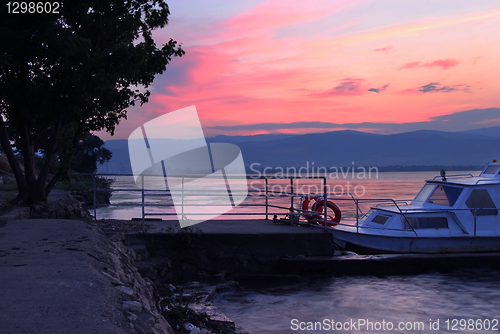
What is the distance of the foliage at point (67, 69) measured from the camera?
10.6m

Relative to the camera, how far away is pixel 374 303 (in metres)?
8.67

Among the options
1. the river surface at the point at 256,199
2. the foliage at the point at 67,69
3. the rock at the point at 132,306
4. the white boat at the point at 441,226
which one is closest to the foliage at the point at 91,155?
the river surface at the point at 256,199

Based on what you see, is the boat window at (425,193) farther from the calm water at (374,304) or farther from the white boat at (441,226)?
the calm water at (374,304)

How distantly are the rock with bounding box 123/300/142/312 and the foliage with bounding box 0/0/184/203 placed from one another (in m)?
7.63

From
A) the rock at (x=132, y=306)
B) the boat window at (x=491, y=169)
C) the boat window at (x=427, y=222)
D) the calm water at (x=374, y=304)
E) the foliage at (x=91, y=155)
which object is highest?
the foliage at (x=91, y=155)

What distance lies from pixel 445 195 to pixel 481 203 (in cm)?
100

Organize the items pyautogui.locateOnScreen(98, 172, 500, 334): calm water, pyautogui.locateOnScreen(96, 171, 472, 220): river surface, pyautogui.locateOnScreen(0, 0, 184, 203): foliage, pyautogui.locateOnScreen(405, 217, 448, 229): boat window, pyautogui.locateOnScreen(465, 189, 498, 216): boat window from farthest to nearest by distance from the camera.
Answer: pyautogui.locateOnScreen(465, 189, 498, 216): boat window < pyautogui.locateOnScreen(405, 217, 448, 229): boat window < pyautogui.locateOnScreen(96, 171, 472, 220): river surface < pyautogui.locateOnScreen(0, 0, 184, 203): foliage < pyautogui.locateOnScreen(98, 172, 500, 334): calm water

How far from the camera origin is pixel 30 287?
13.8ft

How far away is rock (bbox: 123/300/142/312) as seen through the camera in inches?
159

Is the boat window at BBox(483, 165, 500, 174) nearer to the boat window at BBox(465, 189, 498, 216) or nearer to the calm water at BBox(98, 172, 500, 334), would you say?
the boat window at BBox(465, 189, 498, 216)

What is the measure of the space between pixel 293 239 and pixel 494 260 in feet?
17.2

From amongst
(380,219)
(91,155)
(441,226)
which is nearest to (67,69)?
(380,219)

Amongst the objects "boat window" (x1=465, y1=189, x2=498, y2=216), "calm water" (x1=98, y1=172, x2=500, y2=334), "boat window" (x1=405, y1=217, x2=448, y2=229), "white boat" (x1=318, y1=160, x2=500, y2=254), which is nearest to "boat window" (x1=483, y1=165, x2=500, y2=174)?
"white boat" (x1=318, y1=160, x2=500, y2=254)

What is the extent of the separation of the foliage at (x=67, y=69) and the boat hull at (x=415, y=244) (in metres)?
7.12
